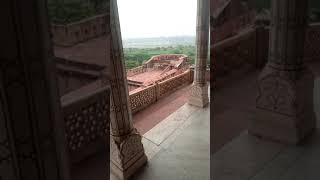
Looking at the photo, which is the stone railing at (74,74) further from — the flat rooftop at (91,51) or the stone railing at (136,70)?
the stone railing at (136,70)

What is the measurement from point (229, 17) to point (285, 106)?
1.45ft

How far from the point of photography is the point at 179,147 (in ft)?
10.7

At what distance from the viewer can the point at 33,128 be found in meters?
0.53

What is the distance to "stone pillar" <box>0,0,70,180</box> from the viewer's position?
0.48 metres

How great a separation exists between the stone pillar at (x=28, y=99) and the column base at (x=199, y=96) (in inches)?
163

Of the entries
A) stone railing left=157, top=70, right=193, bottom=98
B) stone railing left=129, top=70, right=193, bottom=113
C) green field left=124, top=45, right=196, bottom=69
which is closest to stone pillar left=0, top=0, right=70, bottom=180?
stone railing left=129, top=70, right=193, bottom=113

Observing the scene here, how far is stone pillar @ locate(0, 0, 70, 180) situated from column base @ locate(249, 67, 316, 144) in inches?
39.3

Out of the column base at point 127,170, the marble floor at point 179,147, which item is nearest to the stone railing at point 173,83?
the marble floor at point 179,147

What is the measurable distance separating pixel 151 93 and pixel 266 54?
365 centimetres

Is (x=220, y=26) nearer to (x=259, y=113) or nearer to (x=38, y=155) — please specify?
(x=259, y=113)

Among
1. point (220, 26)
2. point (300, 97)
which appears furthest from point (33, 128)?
point (300, 97)

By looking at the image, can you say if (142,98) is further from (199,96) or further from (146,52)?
(146,52)

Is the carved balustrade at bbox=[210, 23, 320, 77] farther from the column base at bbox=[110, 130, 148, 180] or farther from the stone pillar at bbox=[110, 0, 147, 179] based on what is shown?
the column base at bbox=[110, 130, 148, 180]

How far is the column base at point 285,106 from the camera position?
4.46 feet
